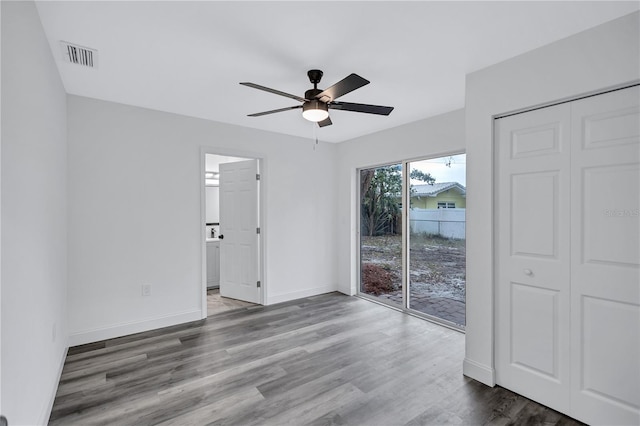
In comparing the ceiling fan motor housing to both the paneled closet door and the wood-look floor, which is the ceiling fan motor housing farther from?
the wood-look floor

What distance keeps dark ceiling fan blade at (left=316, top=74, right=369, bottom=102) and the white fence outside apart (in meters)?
2.18

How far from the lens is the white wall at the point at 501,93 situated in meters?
1.86

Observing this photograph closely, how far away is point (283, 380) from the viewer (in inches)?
98.5

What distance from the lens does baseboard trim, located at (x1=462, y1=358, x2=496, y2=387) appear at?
2.42 meters

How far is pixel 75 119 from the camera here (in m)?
3.12

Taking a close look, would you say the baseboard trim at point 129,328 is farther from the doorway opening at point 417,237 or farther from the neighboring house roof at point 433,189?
the neighboring house roof at point 433,189

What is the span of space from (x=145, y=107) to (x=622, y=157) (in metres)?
4.22

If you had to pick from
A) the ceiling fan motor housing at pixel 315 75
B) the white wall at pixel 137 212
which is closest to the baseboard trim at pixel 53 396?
the white wall at pixel 137 212

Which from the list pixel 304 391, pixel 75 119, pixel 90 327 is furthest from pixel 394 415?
pixel 75 119

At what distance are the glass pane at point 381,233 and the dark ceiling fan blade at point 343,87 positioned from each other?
90.8 inches

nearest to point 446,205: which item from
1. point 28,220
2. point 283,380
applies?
point 283,380

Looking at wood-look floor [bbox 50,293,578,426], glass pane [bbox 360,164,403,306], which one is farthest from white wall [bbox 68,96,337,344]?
glass pane [bbox 360,164,403,306]

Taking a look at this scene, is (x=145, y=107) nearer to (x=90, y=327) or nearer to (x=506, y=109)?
(x=90, y=327)

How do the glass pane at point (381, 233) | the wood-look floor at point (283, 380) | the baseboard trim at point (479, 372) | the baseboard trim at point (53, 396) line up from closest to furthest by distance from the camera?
the baseboard trim at point (53, 396) < the wood-look floor at point (283, 380) < the baseboard trim at point (479, 372) < the glass pane at point (381, 233)
